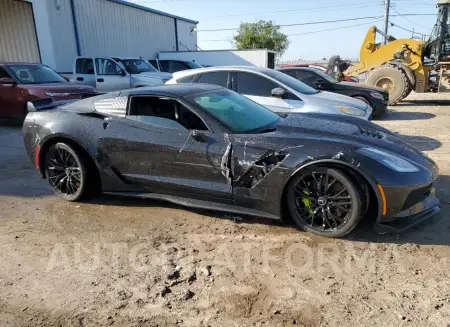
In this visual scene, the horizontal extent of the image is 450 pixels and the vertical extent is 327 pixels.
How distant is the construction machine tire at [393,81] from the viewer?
1237 cm

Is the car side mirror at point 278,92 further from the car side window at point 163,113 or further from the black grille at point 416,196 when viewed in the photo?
the black grille at point 416,196

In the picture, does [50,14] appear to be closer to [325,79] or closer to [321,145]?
[325,79]

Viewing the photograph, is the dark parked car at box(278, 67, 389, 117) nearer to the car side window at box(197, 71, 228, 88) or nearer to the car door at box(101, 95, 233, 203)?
the car side window at box(197, 71, 228, 88)

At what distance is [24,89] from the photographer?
29.3 ft

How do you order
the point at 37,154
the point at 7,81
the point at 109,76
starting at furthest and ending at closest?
the point at 109,76, the point at 7,81, the point at 37,154

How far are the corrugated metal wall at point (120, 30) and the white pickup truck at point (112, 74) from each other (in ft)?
14.6

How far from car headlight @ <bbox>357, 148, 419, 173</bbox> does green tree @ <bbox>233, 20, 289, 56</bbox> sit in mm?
39220

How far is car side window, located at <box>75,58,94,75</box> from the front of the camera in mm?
12883

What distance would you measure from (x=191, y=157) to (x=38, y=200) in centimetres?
225

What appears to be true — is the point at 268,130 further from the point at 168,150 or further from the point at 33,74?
the point at 33,74

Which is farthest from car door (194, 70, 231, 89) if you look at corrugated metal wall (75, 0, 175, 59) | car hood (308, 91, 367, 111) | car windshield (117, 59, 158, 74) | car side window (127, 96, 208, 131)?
corrugated metal wall (75, 0, 175, 59)

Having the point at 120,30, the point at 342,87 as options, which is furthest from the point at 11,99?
the point at 120,30

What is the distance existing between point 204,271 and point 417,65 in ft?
41.6

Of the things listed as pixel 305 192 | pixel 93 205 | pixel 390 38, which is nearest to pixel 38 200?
pixel 93 205
